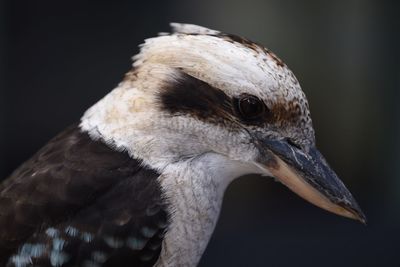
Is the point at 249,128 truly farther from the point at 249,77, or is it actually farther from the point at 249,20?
the point at 249,20

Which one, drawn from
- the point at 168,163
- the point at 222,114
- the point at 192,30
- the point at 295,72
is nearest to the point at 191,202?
the point at 168,163

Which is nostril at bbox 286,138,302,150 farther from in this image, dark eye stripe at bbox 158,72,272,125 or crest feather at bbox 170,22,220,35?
crest feather at bbox 170,22,220,35

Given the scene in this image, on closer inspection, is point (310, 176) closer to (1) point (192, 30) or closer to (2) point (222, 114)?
(2) point (222, 114)

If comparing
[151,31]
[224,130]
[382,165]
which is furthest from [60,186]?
[382,165]

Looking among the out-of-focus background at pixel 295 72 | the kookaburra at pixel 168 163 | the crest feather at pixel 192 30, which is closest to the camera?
the kookaburra at pixel 168 163

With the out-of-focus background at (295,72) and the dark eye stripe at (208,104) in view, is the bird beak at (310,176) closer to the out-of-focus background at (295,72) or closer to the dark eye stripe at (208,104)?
the dark eye stripe at (208,104)

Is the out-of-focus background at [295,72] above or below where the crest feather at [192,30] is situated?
below

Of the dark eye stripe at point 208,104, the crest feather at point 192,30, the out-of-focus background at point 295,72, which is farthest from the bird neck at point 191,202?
the out-of-focus background at point 295,72
